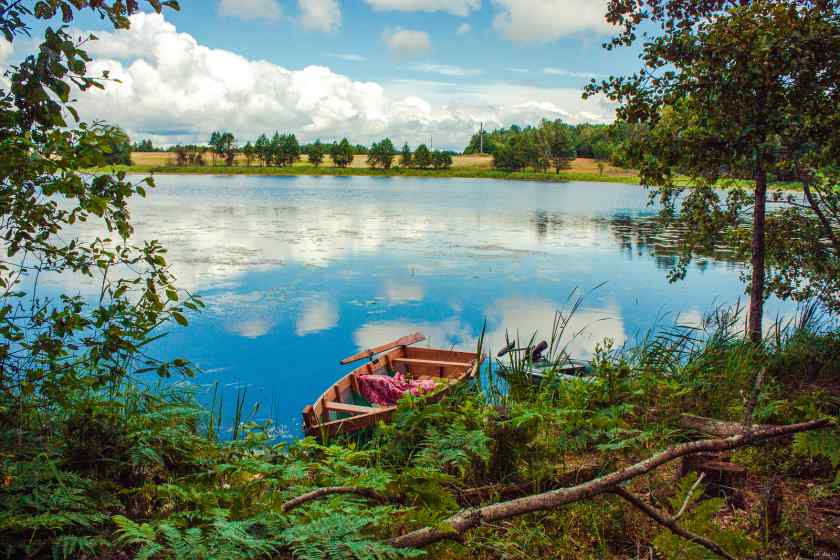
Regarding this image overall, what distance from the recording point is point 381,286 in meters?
17.2

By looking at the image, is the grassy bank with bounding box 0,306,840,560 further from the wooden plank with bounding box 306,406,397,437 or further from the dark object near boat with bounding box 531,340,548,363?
the dark object near boat with bounding box 531,340,548,363

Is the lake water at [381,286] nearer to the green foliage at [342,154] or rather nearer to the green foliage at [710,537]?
the green foliage at [710,537]

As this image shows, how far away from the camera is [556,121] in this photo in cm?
12081

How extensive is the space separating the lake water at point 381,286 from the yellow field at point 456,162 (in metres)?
65.4

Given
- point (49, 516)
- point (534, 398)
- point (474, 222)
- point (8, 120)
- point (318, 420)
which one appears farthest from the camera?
point (474, 222)

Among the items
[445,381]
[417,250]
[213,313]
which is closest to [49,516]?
[445,381]

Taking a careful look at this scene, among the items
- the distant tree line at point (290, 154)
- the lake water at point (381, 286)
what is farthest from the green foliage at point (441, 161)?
the lake water at point (381, 286)

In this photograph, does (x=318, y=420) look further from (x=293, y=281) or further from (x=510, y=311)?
(x=293, y=281)

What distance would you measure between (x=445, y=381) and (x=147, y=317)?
2.50 meters

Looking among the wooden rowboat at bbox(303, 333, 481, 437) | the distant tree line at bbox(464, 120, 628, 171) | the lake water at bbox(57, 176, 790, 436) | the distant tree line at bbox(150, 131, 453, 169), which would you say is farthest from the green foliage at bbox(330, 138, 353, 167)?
the wooden rowboat at bbox(303, 333, 481, 437)

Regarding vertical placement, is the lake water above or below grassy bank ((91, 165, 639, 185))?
below

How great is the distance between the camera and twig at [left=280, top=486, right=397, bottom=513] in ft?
8.87

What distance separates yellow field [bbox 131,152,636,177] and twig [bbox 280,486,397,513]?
93.1 meters

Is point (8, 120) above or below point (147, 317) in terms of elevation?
above
